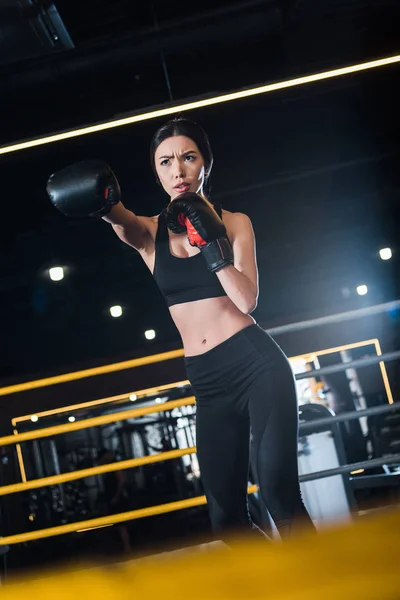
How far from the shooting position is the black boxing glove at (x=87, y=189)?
2203 mm

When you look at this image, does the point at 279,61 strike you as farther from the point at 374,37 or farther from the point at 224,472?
the point at 224,472

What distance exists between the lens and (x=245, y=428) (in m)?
2.11

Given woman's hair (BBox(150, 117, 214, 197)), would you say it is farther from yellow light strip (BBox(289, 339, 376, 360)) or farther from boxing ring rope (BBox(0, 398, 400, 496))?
boxing ring rope (BBox(0, 398, 400, 496))

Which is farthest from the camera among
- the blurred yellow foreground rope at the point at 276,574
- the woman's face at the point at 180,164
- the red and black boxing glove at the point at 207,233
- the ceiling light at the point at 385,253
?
the ceiling light at the point at 385,253

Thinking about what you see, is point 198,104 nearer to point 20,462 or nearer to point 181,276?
point 181,276

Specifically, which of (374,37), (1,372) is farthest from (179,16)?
(1,372)

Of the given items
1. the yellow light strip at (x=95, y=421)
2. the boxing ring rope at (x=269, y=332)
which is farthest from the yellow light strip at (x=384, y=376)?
the yellow light strip at (x=95, y=421)

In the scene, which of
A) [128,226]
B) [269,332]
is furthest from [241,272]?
[128,226]

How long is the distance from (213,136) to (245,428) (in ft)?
4.87

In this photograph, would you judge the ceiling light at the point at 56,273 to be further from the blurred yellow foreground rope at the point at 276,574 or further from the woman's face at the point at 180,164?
the blurred yellow foreground rope at the point at 276,574

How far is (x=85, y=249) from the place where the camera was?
2938 mm

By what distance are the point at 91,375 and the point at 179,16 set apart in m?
1.88

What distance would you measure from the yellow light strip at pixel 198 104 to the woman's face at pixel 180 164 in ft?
1.31

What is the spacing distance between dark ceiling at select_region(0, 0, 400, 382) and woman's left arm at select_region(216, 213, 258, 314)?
53cm
